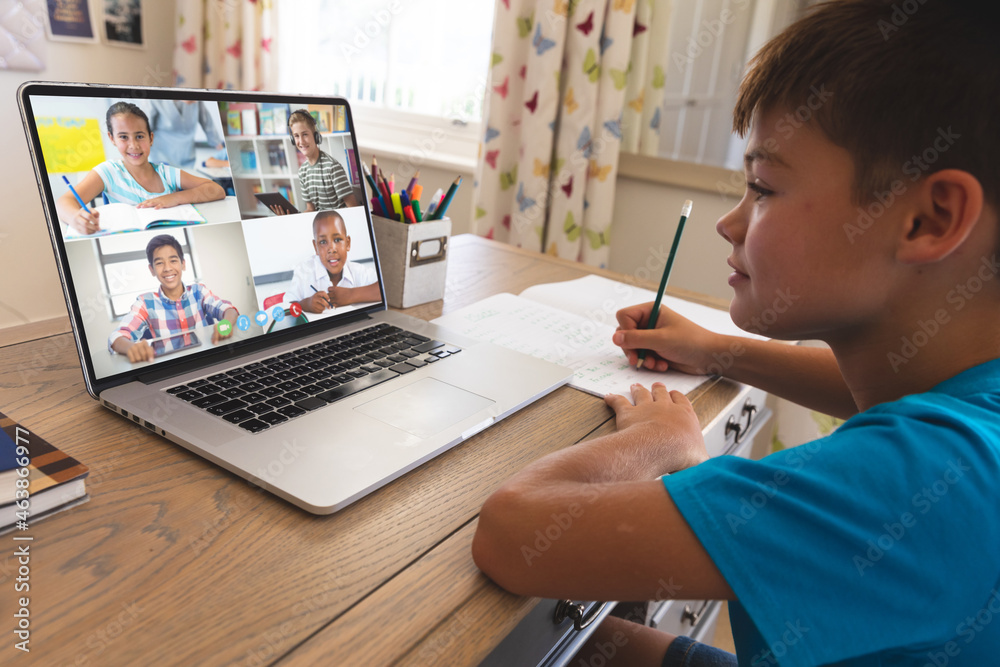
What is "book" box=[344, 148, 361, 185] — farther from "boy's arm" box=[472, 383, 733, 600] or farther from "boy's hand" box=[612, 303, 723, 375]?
"boy's arm" box=[472, 383, 733, 600]

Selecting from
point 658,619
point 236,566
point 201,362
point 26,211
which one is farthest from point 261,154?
point 26,211

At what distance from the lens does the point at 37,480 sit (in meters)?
0.47

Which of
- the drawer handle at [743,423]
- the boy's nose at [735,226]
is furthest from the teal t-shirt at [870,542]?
the drawer handle at [743,423]

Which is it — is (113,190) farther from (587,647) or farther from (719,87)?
(719,87)

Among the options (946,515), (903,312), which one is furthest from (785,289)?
(946,515)

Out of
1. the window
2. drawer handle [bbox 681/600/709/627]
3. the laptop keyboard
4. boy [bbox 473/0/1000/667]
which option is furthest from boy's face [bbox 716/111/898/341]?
the window

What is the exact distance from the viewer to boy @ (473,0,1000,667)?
16.3 inches

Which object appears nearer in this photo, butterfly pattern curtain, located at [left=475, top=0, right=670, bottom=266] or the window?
butterfly pattern curtain, located at [left=475, top=0, right=670, bottom=266]

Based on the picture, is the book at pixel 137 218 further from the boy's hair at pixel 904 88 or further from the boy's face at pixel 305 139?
the boy's hair at pixel 904 88

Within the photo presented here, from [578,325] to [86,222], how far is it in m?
0.63

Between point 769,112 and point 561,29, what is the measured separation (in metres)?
1.36

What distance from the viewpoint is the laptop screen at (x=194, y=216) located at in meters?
0.59

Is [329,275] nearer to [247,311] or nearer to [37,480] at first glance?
[247,311]

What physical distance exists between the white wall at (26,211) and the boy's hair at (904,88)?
2209 millimetres
